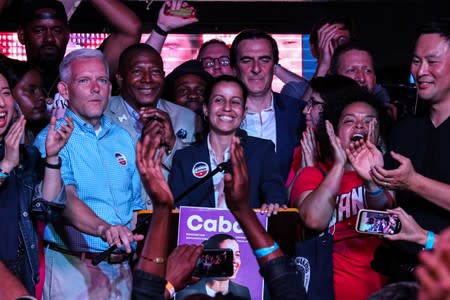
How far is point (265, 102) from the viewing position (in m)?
5.64

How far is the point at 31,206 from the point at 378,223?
1.69m

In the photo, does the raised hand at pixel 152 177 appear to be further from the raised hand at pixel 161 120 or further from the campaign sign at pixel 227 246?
the raised hand at pixel 161 120

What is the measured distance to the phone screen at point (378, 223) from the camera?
3797mm

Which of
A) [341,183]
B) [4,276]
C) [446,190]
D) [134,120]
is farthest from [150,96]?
[4,276]

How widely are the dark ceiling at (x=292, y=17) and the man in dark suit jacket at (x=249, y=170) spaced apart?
3190mm

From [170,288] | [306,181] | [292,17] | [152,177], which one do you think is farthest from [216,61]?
[152,177]

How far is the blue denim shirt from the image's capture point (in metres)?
4.08

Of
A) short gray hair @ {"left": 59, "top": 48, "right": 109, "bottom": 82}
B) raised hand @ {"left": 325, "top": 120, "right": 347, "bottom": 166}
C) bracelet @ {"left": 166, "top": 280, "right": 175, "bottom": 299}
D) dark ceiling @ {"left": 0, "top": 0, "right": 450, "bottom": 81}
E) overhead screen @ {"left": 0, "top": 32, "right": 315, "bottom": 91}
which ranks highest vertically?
dark ceiling @ {"left": 0, "top": 0, "right": 450, "bottom": 81}

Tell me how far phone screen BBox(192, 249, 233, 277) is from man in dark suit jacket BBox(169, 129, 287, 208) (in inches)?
30.5

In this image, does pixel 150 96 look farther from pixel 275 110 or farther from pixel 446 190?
pixel 446 190

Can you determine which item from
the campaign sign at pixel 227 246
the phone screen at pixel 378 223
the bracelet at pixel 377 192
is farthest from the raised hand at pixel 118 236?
the bracelet at pixel 377 192

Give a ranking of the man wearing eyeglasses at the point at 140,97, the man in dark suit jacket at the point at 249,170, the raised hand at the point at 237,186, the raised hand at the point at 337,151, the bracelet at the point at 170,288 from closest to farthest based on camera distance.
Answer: the raised hand at the point at 237,186 < the bracelet at the point at 170,288 < the raised hand at the point at 337,151 < the man in dark suit jacket at the point at 249,170 < the man wearing eyeglasses at the point at 140,97

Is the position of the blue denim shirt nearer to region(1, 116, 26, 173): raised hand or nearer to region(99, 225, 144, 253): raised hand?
region(1, 116, 26, 173): raised hand

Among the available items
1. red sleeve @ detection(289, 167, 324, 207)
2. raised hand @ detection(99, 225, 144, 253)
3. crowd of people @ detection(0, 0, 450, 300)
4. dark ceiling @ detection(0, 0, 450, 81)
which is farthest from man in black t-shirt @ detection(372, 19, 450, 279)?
dark ceiling @ detection(0, 0, 450, 81)
